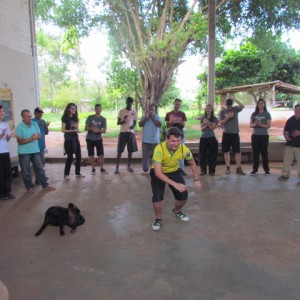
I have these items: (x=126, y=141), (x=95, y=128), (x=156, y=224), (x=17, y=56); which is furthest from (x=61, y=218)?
(x=17, y=56)

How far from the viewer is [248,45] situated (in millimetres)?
17172

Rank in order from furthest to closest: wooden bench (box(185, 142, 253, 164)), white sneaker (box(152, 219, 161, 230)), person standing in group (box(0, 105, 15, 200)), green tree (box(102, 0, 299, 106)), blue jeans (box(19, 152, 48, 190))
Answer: green tree (box(102, 0, 299, 106)), wooden bench (box(185, 142, 253, 164)), blue jeans (box(19, 152, 48, 190)), person standing in group (box(0, 105, 15, 200)), white sneaker (box(152, 219, 161, 230))

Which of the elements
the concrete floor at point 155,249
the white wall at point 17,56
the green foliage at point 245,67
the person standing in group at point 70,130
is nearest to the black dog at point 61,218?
the concrete floor at point 155,249

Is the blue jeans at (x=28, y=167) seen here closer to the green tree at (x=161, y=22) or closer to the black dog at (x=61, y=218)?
the black dog at (x=61, y=218)

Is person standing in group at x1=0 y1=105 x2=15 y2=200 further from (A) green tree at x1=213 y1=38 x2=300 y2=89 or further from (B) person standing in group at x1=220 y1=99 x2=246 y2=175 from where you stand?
(A) green tree at x1=213 y1=38 x2=300 y2=89

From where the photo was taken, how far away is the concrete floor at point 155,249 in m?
2.76

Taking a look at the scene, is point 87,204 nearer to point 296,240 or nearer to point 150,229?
point 150,229

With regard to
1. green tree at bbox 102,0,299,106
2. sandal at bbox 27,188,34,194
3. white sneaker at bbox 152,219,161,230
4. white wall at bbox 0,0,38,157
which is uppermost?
green tree at bbox 102,0,299,106

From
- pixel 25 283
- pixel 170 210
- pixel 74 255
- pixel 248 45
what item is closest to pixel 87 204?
pixel 170 210

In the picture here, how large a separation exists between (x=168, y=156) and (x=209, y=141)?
3.33m

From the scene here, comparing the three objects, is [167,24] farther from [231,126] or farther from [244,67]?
[231,126]

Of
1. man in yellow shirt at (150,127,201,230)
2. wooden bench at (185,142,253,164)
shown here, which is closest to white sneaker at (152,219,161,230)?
man in yellow shirt at (150,127,201,230)

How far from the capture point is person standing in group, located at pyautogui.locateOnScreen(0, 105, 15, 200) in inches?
212

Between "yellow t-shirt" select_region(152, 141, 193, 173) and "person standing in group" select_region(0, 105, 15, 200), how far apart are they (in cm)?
294
